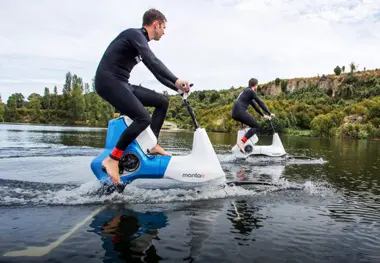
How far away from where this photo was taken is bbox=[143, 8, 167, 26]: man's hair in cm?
457

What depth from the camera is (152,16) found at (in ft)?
15.1

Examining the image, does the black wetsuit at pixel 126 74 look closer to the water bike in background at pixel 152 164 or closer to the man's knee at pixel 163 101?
the water bike in background at pixel 152 164

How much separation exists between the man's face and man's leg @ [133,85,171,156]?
0.82 meters

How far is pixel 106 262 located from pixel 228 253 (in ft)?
3.29

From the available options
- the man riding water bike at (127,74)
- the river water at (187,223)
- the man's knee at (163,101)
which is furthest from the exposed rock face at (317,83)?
the man riding water bike at (127,74)

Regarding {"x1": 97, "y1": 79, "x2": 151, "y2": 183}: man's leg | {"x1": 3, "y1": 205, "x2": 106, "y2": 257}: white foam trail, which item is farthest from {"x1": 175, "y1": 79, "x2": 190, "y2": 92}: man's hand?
{"x1": 3, "y1": 205, "x2": 106, "y2": 257}: white foam trail

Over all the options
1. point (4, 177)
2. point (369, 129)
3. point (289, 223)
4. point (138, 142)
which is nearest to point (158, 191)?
point (138, 142)

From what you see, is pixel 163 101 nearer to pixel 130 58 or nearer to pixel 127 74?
pixel 127 74

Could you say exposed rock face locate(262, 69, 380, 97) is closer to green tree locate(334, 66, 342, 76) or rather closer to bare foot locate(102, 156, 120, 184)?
green tree locate(334, 66, 342, 76)

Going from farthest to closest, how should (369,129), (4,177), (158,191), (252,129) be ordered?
(369,129) < (252,129) < (4,177) < (158,191)

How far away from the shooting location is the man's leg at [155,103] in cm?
499

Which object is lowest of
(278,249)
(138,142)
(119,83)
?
(278,249)

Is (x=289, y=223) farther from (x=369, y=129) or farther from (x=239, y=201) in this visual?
(x=369, y=129)

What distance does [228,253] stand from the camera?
280cm
